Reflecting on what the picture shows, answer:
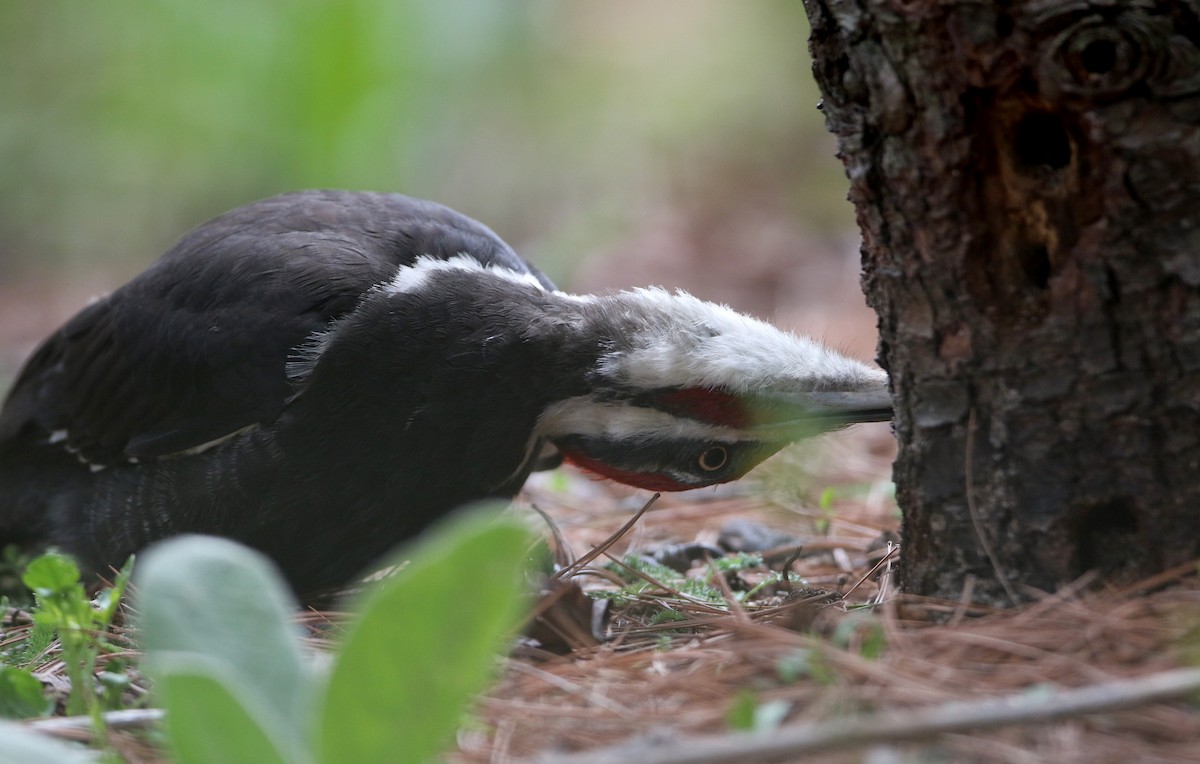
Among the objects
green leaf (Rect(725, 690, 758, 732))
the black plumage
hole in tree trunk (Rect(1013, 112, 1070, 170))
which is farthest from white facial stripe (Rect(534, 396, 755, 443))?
green leaf (Rect(725, 690, 758, 732))

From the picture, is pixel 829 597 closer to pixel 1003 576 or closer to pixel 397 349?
pixel 1003 576

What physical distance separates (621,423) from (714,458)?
0.25 metres

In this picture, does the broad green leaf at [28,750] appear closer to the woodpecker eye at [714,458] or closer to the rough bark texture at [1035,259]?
the rough bark texture at [1035,259]

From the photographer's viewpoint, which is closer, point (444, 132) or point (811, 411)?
point (811, 411)

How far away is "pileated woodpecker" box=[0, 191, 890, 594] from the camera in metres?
3.04

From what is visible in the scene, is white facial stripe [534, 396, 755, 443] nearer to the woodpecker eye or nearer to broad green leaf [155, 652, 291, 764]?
the woodpecker eye

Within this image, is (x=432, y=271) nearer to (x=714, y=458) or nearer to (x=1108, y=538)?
(x=714, y=458)

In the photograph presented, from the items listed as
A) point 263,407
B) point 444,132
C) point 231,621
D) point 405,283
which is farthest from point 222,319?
point 444,132

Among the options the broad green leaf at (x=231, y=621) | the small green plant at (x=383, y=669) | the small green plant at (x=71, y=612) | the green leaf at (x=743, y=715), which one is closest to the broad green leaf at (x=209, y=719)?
the small green plant at (x=383, y=669)

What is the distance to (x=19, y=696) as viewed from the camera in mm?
2244

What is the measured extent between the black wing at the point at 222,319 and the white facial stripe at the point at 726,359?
2.20ft

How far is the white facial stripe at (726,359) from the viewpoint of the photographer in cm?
298

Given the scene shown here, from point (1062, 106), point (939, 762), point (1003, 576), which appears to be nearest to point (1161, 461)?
point (1003, 576)

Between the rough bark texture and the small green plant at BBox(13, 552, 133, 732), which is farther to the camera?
the small green plant at BBox(13, 552, 133, 732)
